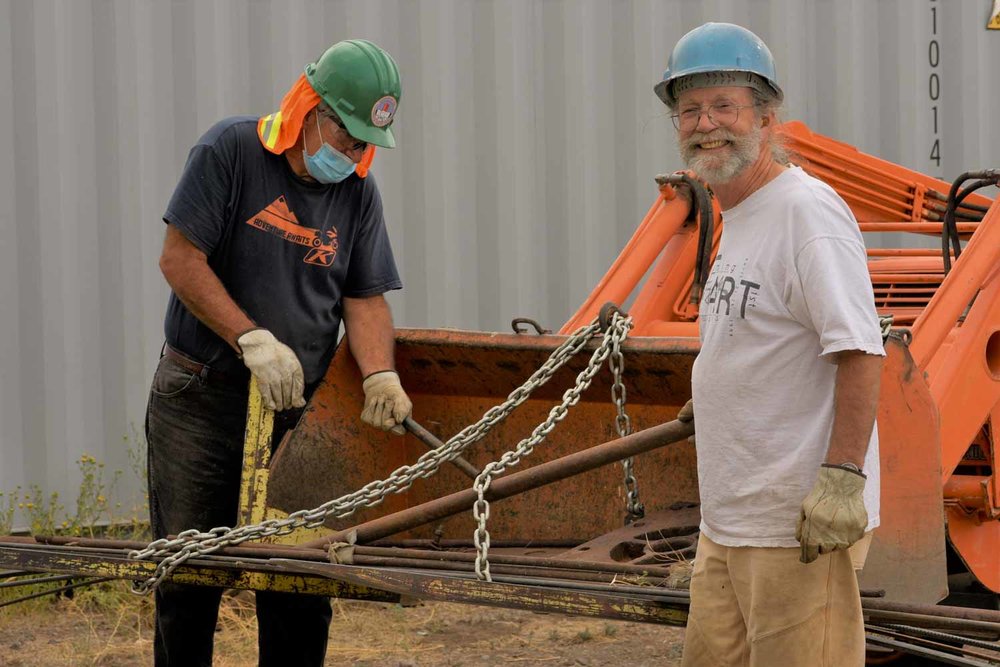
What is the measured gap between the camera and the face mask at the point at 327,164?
3.87 meters

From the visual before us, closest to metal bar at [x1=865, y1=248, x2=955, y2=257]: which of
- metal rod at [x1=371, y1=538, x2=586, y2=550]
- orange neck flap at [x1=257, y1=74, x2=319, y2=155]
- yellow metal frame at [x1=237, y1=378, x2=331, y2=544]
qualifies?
metal rod at [x1=371, y1=538, x2=586, y2=550]

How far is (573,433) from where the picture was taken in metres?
4.50

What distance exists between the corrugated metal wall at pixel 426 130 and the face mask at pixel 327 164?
8.43 ft

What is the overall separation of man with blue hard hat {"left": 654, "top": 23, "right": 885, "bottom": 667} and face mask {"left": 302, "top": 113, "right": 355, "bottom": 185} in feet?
4.12

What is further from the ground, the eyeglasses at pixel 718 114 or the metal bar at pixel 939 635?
the eyeglasses at pixel 718 114

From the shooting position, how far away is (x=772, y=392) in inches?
106

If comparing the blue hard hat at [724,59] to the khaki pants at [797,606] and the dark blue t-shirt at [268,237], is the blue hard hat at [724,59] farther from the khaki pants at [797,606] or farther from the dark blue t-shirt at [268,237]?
the dark blue t-shirt at [268,237]

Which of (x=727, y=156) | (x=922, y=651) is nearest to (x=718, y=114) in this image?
(x=727, y=156)

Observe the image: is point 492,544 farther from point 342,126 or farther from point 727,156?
point 727,156

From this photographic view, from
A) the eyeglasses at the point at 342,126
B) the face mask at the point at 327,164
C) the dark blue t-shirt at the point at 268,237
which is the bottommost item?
the dark blue t-shirt at the point at 268,237

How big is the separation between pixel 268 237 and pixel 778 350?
67.6 inches

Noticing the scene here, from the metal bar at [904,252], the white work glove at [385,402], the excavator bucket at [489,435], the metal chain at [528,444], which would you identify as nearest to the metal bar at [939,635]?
the metal chain at [528,444]

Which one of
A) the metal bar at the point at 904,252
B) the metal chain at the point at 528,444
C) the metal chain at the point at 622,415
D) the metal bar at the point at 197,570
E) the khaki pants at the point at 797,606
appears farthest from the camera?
the metal bar at the point at 904,252

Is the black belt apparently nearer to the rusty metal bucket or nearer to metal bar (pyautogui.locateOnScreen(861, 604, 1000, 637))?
the rusty metal bucket
